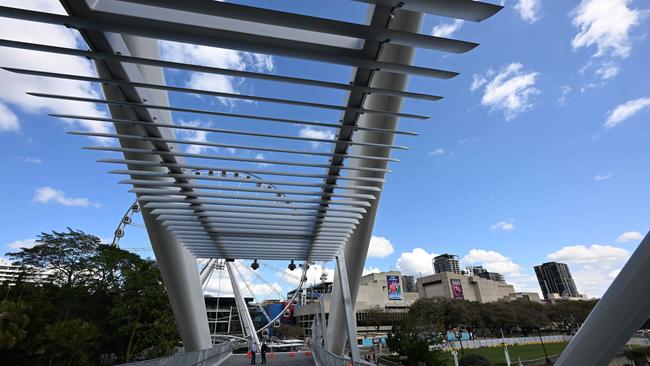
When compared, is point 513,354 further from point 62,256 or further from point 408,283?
point 408,283

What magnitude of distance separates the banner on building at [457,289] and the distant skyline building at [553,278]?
239 ft

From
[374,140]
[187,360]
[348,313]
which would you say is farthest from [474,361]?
[374,140]

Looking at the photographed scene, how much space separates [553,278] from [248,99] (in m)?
162

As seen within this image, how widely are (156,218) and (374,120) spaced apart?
5.20 meters

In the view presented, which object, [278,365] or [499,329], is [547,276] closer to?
[499,329]

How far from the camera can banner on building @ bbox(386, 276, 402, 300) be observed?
77.3 metres

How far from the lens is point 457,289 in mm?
81375

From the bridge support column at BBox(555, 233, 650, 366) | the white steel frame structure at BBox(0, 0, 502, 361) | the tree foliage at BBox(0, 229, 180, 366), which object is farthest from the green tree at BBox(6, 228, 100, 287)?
the bridge support column at BBox(555, 233, 650, 366)

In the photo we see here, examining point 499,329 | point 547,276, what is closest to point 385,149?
point 499,329

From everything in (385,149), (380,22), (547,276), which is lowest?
(380,22)

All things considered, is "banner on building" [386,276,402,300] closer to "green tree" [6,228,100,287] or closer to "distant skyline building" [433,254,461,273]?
"green tree" [6,228,100,287]

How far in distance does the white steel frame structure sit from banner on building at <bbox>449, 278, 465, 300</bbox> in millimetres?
78429

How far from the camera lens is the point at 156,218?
783cm

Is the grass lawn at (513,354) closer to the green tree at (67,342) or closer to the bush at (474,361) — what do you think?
the bush at (474,361)
